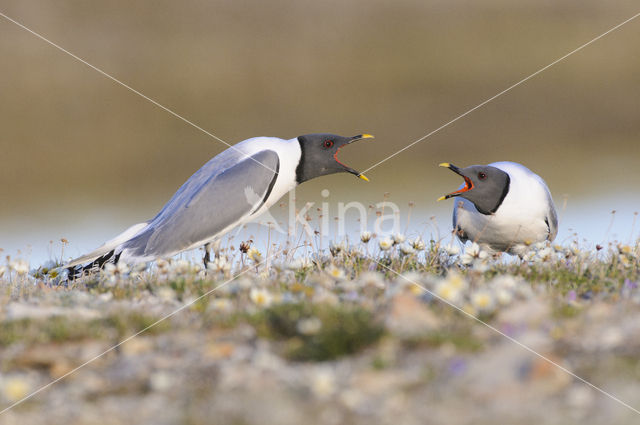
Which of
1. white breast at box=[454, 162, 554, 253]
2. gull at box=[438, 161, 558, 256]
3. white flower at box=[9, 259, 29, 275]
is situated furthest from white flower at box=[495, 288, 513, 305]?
white flower at box=[9, 259, 29, 275]

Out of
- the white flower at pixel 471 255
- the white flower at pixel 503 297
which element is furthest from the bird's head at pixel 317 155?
the white flower at pixel 503 297

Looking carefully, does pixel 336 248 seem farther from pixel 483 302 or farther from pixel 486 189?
pixel 483 302

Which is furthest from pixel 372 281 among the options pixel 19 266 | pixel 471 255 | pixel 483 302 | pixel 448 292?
pixel 19 266

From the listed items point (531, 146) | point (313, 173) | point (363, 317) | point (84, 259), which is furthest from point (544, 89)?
point (363, 317)

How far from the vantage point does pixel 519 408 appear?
→ 2500 mm

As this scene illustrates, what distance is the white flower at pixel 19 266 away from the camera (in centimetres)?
502

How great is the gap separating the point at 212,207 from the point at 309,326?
9.07ft

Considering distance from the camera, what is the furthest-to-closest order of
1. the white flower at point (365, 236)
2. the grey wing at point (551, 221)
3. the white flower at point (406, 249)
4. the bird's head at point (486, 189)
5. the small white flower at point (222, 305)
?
the grey wing at point (551, 221), the bird's head at point (486, 189), the white flower at point (365, 236), the white flower at point (406, 249), the small white flower at point (222, 305)

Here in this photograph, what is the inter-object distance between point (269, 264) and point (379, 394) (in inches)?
104

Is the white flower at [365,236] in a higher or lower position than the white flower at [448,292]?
lower

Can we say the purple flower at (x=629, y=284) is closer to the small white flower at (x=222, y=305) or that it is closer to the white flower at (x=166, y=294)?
the small white flower at (x=222, y=305)

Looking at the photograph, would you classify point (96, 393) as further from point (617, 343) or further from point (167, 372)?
point (617, 343)

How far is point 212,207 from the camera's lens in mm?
5617

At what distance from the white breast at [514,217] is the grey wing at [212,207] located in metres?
1.84
